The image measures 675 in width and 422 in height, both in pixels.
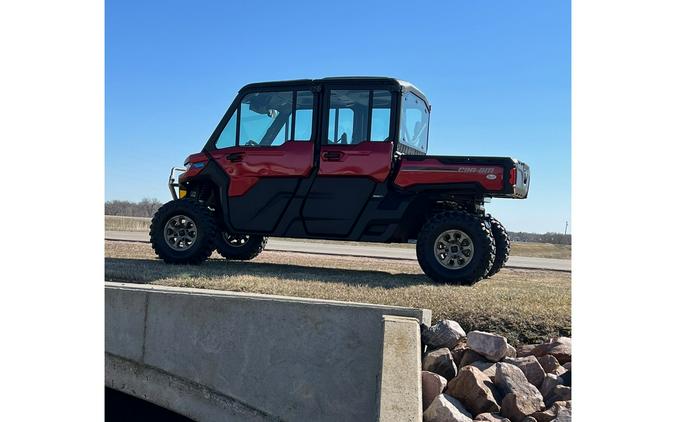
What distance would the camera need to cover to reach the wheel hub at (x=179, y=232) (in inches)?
295

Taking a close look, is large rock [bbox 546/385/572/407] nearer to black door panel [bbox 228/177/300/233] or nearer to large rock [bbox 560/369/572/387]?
large rock [bbox 560/369/572/387]

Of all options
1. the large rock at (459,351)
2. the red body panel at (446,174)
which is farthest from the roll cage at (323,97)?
the large rock at (459,351)

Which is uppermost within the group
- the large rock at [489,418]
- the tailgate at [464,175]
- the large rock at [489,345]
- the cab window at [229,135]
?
the cab window at [229,135]

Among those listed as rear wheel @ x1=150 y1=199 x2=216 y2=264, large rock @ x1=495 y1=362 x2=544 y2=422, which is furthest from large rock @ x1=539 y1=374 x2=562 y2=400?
rear wheel @ x1=150 y1=199 x2=216 y2=264

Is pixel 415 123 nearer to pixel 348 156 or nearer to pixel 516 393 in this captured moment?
pixel 348 156

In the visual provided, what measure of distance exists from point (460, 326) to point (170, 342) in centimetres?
244

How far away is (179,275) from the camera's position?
20.3 ft

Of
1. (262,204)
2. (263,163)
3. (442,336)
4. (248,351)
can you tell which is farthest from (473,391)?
(263,163)

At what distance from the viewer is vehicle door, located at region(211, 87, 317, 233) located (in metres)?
7.08

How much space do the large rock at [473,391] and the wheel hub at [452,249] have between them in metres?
2.49

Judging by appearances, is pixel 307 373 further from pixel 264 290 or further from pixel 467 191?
pixel 467 191

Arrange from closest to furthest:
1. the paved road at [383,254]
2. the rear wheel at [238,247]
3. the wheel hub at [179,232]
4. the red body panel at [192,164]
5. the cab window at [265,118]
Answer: the cab window at [265,118] → the wheel hub at [179,232] → the red body panel at [192,164] → the rear wheel at [238,247] → the paved road at [383,254]

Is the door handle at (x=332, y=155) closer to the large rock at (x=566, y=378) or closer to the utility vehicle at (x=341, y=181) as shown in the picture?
the utility vehicle at (x=341, y=181)
